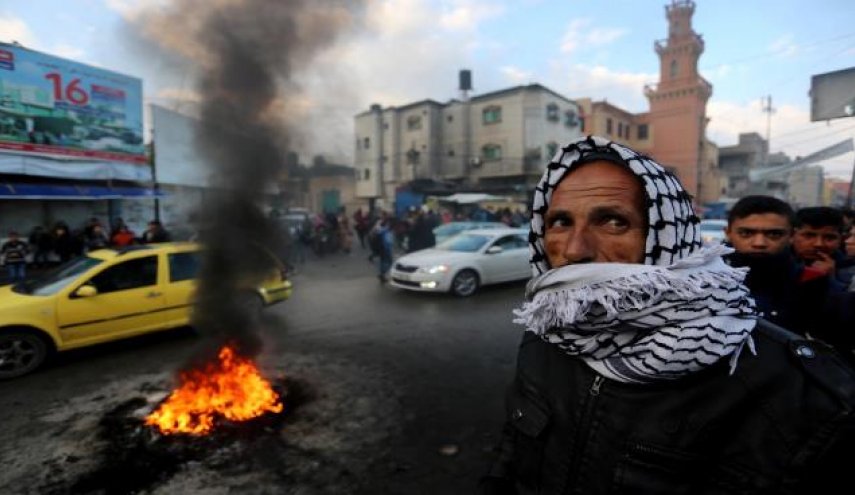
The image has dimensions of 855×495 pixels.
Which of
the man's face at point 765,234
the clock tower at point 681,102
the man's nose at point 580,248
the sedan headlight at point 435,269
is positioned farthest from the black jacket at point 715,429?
the clock tower at point 681,102

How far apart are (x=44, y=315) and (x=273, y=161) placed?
11.5 ft

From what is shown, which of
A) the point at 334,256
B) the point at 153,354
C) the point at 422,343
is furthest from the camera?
the point at 334,256

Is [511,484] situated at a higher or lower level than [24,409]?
higher

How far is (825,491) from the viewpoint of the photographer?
954 millimetres

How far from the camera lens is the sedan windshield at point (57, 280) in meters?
5.80

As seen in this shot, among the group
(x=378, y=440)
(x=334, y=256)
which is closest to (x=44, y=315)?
(x=378, y=440)

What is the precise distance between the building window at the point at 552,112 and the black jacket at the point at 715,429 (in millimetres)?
36125

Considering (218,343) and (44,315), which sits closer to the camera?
(218,343)

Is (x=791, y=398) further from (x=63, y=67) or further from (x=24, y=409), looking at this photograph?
(x=63, y=67)

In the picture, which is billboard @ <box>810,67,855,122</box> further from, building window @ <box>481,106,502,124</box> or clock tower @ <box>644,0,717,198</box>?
clock tower @ <box>644,0,717,198</box>

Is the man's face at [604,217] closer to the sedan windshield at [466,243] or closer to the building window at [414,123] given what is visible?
the sedan windshield at [466,243]

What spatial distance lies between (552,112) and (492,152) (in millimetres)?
5565

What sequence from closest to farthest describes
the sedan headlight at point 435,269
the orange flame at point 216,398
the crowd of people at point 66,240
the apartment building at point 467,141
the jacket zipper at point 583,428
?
the jacket zipper at point 583,428 < the orange flame at point 216,398 < the sedan headlight at point 435,269 < the crowd of people at point 66,240 < the apartment building at point 467,141

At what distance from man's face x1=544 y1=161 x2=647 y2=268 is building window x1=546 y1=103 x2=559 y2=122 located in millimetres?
35807
